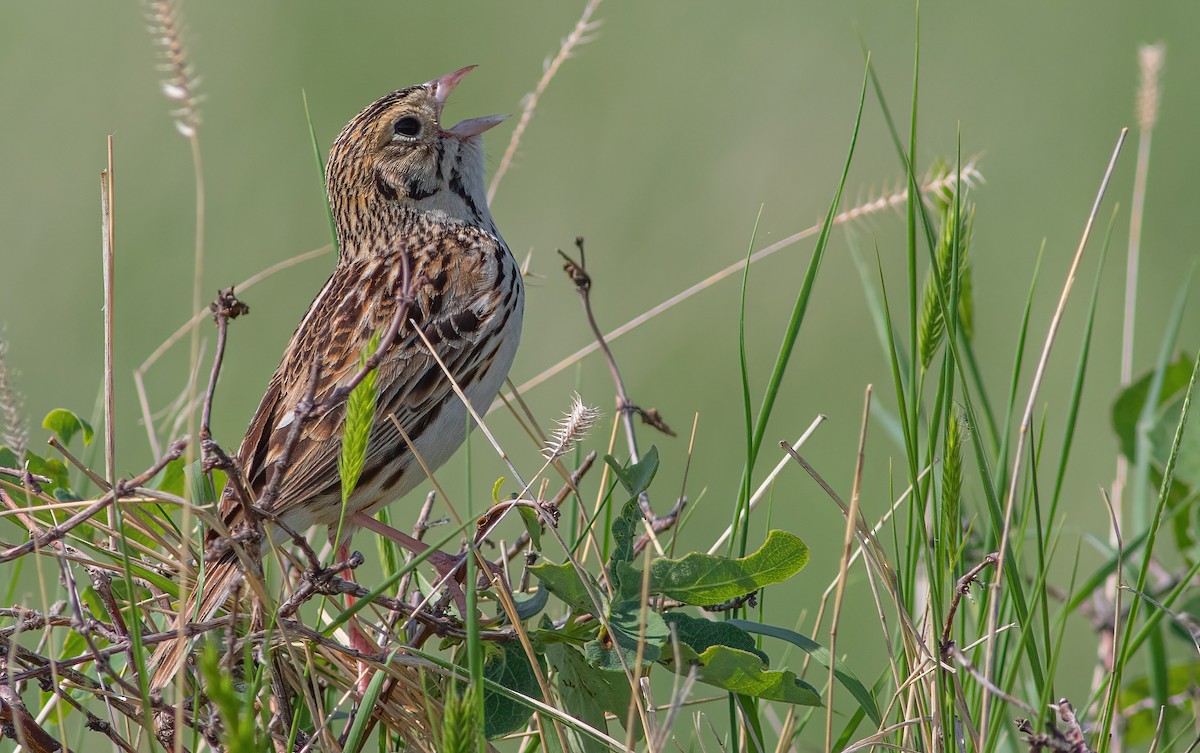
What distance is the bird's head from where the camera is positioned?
4547 millimetres

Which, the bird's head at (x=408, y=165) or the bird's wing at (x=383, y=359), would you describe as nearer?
the bird's wing at (x=383, y=359)

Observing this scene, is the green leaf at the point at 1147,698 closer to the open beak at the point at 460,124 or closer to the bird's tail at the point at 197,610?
the bird's tail at the point at 197,610

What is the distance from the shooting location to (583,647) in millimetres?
2801

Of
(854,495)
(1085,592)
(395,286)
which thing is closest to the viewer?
(854,495)

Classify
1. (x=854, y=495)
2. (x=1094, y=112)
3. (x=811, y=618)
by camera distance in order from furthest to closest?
(x=1094, y=112), (x=811, y=618), (x=854, y=495)

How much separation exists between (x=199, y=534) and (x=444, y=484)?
198 inches

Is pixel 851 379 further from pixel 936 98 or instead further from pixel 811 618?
pixel 936 98

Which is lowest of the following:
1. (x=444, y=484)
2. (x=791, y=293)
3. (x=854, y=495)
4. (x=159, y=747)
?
(x=444, y=484)

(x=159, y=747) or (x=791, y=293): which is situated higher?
(x=159, y=747)

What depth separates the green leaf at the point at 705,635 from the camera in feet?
8.89

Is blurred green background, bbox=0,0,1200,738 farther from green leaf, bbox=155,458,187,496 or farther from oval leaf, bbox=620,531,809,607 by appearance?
oval leaf, bbox=620,531,809,607

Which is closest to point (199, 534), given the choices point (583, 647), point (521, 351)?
point (583, 647)

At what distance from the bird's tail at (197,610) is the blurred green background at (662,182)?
3.96 meters


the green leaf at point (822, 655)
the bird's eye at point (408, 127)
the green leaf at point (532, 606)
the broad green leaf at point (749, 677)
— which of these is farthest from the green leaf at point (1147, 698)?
the bird's eye at point (408, 127)
